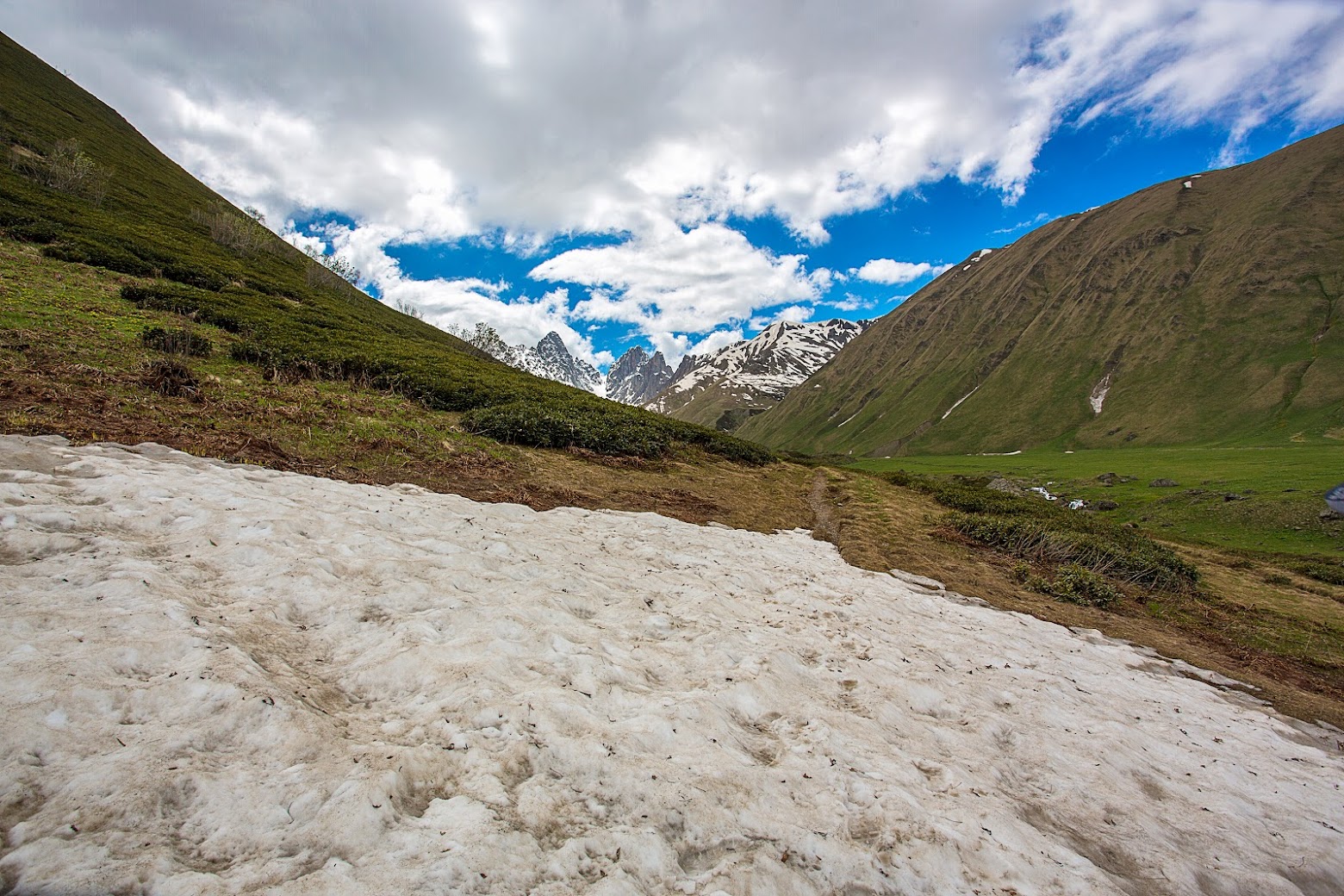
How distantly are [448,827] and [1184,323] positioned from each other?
205 metres

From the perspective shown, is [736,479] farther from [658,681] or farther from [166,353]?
[166,353]

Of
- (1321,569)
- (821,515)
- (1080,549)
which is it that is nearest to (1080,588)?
(1080,549)

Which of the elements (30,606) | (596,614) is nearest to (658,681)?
(596,614)

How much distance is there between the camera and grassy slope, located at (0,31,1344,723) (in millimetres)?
13109

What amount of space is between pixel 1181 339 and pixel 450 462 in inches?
7638

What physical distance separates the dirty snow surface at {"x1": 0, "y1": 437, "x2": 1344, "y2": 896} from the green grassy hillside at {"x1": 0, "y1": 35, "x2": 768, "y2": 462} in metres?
14.6

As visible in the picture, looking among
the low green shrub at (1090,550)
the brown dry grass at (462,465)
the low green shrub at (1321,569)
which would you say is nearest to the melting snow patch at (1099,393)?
the low green shrub at (1321,569)

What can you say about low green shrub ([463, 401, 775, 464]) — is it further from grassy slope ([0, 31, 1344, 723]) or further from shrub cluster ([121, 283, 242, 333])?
shrub cluster ([121, 283, 242, 333])

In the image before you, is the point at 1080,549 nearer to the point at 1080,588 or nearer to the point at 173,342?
the point at 1080,588

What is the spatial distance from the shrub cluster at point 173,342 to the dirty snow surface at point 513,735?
11340 millimetres

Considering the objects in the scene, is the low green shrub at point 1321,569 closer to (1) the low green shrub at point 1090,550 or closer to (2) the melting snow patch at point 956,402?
(1) the low green shrub at point 1090,550

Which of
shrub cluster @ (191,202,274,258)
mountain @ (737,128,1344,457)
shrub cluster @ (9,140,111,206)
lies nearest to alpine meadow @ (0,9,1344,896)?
shrub cluster @ (9,140,111,206)

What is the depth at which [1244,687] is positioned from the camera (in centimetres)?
1218

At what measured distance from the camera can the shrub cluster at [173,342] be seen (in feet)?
62.0
